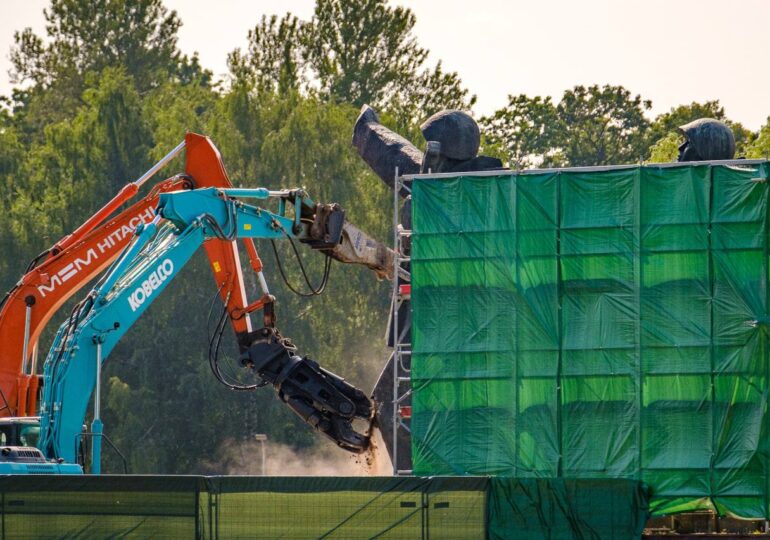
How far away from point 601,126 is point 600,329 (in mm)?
46195

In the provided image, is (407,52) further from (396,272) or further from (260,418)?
(396,272)

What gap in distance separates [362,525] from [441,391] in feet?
24.1

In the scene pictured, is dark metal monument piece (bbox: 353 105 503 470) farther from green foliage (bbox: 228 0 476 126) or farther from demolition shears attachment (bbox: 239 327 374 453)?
green foliage (bbox: 228 0 476 126)

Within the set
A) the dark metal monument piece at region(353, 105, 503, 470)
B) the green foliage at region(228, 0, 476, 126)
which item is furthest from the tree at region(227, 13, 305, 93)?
the dark metal monument piece at region(353, 105, 503, 470)

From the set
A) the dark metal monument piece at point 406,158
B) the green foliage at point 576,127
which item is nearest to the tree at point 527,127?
the green foliage at point 576,127

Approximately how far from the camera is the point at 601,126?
70438 millimetres

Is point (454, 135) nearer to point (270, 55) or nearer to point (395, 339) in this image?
point (395, 339)

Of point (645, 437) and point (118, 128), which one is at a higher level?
point (118, 128)

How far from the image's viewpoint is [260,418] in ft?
164

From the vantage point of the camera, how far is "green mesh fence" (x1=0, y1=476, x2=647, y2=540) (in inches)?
736

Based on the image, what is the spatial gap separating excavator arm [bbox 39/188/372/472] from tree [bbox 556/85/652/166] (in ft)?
137

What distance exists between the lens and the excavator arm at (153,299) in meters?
24.0

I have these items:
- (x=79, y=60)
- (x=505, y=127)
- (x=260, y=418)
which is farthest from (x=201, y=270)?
(x=505, y=127)

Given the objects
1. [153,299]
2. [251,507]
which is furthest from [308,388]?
[251,507]
